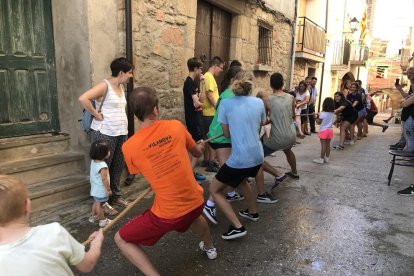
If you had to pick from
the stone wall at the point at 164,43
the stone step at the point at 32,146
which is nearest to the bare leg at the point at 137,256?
the stone step at the point at 32,146

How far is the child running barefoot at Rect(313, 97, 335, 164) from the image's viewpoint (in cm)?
651

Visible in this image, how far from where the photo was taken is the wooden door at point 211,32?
650 cm

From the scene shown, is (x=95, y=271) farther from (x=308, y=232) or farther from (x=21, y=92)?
(x=21, y=92)

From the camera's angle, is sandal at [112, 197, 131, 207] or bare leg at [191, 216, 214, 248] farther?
sandal at [112, 197, 131, 207]

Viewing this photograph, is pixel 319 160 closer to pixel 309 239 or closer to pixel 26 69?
pixel 309 239

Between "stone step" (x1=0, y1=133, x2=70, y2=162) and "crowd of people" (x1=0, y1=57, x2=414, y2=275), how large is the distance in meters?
0.83

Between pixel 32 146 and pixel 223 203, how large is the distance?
240cm

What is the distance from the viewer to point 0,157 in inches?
146

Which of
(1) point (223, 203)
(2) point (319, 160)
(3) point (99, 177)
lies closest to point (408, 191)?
(2) point (319, 160)

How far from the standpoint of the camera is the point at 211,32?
6.92 m

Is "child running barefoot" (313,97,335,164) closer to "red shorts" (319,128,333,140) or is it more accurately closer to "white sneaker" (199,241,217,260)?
"red shorts" (319,128,333,140)

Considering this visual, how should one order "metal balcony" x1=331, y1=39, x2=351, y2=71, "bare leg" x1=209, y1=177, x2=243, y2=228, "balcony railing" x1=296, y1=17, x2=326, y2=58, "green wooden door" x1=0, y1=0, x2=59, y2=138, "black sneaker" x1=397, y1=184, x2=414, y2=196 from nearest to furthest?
"bare leg" x1=209, y1=177, x2=243, y2=228 < "green wooden door" x1=0, y1=0, x2=59, y2=138 < "black sneaker" x1=397, y1=184, x2=414, y2=196 < "balcony railing" x1=296, y1=17, x2=326, y2=58 < "metal balcony" x1=331, y1=39, x2=351, y2=71

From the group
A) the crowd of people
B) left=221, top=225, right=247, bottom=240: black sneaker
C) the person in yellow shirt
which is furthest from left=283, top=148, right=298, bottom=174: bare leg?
left=221, top=225, right=247, bottom=240: black sneaker

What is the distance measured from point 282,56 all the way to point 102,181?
7681mm
